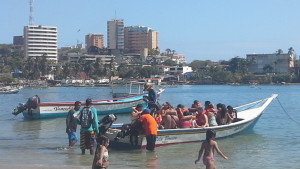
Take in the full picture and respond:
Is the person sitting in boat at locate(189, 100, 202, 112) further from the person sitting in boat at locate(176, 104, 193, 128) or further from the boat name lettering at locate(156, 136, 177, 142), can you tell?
the boat name lettering at locate(156, 136, 177, 142)

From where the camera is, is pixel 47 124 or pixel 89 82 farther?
pixel 89 82

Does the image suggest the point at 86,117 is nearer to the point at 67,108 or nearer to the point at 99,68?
the point at 67,108

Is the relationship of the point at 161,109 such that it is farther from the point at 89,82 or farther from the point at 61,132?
the point at 89,82

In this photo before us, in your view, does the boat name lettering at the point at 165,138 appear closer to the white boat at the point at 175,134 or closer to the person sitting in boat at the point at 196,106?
the white boat at the point at 175,134

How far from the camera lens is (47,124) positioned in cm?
2898

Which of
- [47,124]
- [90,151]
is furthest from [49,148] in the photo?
[47,124]

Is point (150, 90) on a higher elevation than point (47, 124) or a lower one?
higher

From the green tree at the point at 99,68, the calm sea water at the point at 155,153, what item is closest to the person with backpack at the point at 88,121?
the calm sea water at the point at 155,153

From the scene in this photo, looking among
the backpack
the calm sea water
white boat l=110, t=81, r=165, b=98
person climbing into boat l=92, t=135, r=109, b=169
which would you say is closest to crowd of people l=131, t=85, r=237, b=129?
the calm sea water

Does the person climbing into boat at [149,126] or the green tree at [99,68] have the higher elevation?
the green tree at [99,68]

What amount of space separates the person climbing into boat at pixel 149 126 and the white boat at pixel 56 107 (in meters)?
12.5

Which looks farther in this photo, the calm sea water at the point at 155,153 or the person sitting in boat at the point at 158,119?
the person sitting in boat at the point at 158,119

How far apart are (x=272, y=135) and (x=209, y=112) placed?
6456mm

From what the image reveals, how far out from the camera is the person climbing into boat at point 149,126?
54.3ft
